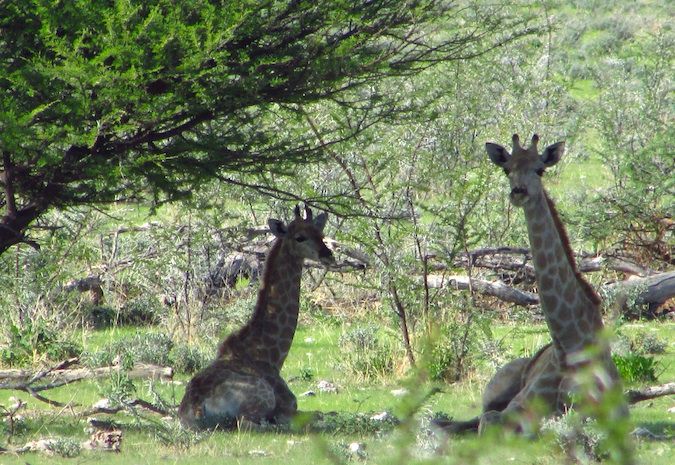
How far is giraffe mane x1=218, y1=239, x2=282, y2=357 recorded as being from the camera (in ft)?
37.3

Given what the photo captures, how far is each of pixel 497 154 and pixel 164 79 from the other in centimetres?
266

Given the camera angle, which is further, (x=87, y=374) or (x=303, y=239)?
(x=87, y=374)

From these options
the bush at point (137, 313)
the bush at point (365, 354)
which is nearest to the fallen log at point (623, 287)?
the bush at point (365, 354)

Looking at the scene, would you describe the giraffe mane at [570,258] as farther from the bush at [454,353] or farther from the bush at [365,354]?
the bush at [365,354]

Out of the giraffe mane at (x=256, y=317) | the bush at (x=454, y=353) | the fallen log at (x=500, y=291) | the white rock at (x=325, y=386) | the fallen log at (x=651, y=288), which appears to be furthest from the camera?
the fallen log at (x=651, y=288)

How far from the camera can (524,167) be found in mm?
9469

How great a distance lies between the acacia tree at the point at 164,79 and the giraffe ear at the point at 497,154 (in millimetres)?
1371

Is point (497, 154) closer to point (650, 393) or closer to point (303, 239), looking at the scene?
point (303, 239)

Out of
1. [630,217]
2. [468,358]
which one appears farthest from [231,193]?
[630,217]

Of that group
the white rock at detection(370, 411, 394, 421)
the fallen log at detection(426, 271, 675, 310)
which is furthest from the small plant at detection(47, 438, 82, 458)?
the fallen log at detection(426, 271, 675, 310)

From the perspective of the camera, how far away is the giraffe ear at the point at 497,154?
Result: 9547mm

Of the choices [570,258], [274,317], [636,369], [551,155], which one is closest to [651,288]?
[636,369]

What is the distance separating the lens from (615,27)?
53.2 metres

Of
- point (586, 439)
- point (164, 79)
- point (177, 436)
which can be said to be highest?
point (164, 79)
